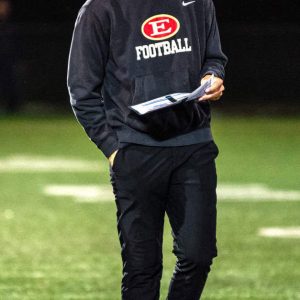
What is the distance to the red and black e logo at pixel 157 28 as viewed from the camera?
5719mm

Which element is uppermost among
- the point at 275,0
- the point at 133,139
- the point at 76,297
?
the point at 133,139

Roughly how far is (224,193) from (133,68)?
661 cm

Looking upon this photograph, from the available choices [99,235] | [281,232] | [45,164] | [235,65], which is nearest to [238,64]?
[235,65]

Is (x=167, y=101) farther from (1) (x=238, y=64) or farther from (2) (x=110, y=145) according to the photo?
(1) (x=238, y=64)

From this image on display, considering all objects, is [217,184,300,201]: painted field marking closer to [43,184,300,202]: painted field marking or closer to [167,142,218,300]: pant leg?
[43,184,300,202]: painted field marking

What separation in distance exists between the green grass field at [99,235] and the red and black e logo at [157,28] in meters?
2.31

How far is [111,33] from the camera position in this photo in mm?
5719

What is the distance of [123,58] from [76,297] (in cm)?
231

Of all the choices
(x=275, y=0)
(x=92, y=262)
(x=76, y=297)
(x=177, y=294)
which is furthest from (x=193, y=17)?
(x=275, y=0)

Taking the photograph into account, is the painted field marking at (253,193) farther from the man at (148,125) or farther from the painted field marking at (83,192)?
the man at (148,125)

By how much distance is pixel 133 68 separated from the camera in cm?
571

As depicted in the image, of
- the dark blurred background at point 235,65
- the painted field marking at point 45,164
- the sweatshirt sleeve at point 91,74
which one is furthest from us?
the dark blurred background at point 235,65

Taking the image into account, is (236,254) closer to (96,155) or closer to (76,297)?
(76,297)

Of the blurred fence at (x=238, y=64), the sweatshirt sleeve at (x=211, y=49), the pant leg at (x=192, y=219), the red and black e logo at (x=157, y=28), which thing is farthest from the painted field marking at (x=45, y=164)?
the blurred fence at (x=238, y=64)
